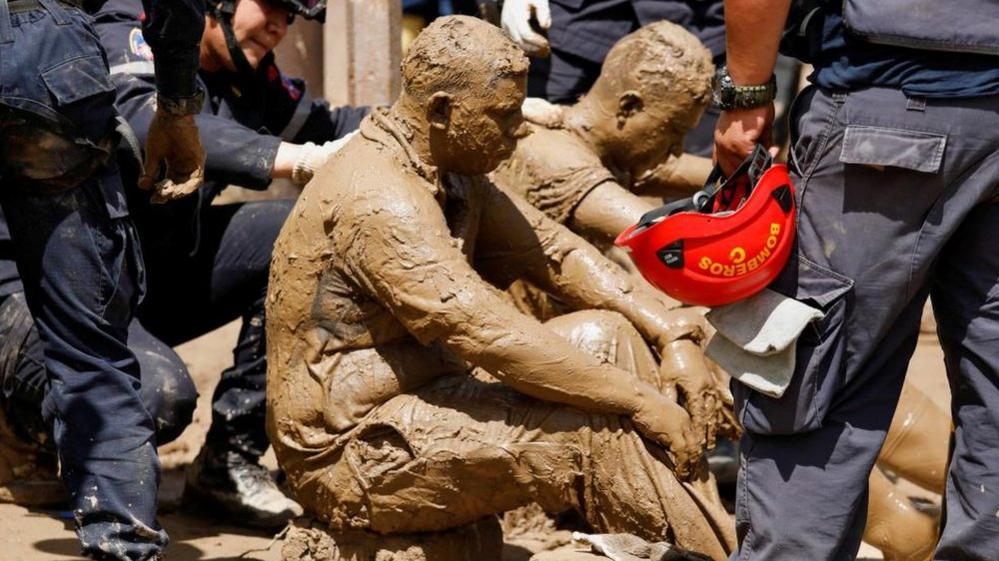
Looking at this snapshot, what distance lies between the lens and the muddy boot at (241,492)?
185 inches

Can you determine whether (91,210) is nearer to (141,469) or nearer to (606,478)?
(141,469)

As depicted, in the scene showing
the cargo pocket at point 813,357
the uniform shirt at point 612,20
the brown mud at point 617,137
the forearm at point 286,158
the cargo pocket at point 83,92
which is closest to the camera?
the cargo pocket at point 813,357

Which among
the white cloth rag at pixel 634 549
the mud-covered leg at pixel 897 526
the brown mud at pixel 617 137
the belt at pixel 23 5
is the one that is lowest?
the mud-covered leg at pixel 897 526

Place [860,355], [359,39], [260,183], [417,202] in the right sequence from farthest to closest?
[359,39], [260,183], [417,202], [860,355]

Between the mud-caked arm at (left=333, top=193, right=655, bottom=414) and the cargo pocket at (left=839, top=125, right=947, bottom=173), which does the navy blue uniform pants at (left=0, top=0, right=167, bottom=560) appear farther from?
the cargo pocket at (left=839, top=125, right=947, bottom=173)

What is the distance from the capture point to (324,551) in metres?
3.88

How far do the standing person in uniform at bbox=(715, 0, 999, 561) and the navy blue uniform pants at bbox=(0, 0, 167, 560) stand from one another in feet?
4.69

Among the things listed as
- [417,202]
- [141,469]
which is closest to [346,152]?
[417,202]

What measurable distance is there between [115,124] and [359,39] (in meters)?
1.96

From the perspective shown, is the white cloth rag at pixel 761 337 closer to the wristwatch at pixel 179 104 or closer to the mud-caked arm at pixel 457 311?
the mud-caked arm at pixel 457 311

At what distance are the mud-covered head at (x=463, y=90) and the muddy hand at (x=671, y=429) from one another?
2.33 feet

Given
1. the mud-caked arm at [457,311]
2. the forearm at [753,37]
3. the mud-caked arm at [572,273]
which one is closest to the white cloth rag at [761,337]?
the forearm at [753,37]

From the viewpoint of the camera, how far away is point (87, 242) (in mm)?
3705

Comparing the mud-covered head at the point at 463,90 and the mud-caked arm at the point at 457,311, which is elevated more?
the mud-covered head at the point at 463,90
